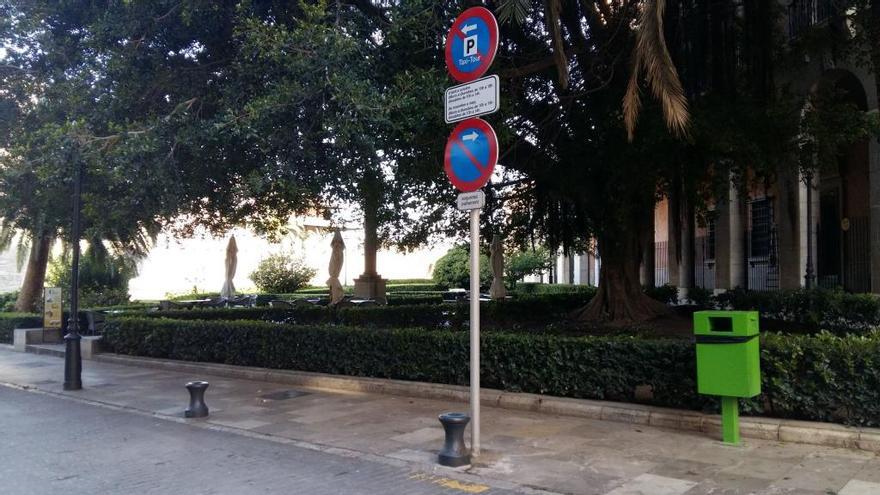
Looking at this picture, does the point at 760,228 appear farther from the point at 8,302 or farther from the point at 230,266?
the point at 8,302

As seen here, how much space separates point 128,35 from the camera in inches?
400

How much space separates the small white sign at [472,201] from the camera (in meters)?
6.58

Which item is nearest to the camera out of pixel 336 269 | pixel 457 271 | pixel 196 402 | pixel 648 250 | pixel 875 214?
pixel 196 402

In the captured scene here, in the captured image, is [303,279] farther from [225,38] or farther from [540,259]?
[225,38]

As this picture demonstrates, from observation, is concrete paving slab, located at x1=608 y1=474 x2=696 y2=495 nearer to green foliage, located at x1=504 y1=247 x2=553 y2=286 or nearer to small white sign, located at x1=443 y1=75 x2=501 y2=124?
small white sign, located at x1=443 y1=75 x2=501 y2=124

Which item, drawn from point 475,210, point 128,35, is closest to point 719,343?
point 475,210

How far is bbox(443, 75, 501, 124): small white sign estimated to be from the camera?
257 inches

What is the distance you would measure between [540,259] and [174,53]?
28.7 metres

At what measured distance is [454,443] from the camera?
645 centimetres

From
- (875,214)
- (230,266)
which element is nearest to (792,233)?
(875,214)

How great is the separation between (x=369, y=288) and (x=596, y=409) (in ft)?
56.5

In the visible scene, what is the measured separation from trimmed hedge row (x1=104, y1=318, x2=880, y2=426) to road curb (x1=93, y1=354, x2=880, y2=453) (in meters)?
0.20

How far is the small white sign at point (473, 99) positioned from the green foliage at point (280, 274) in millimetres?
30796

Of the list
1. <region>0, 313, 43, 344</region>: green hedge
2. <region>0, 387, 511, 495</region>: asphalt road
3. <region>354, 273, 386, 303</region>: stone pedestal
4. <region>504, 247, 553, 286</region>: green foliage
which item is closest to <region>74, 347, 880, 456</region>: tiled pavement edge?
<region>0, 387, 511, 495</region>: asphalt road
